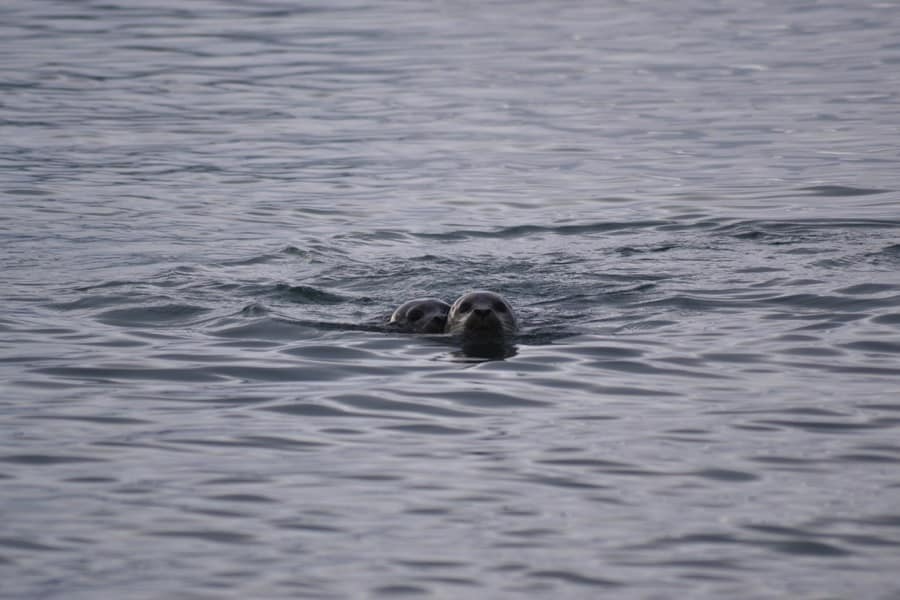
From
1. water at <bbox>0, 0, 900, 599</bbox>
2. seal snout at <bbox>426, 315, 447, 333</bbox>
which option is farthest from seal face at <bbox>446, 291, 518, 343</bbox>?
water at <bbox>0, 0, 900, 599</bbox>

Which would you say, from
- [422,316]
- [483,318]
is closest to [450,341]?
[483,318]

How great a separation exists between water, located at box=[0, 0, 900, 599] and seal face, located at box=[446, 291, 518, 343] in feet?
0.88

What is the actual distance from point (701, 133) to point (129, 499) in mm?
16614

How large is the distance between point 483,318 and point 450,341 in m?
0.33

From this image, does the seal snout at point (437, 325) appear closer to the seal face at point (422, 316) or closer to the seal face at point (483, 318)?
the seal face at point (422, 316)

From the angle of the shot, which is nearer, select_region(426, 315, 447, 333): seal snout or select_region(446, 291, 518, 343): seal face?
select_region(446, 291, 518, 343): seal face

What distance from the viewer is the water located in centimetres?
772

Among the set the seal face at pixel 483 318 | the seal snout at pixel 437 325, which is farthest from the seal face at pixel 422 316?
the seal face at pixel 483 318

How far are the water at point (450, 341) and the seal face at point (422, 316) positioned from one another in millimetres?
286

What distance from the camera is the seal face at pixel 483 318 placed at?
12.4 meters

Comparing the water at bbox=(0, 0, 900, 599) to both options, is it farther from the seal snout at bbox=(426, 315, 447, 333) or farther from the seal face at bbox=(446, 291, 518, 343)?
the seal snout at bbox=(426, 315, 447, 333)

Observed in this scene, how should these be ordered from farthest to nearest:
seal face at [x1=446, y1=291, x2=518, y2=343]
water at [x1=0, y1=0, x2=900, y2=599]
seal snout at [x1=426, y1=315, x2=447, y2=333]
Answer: seal snout at [x1=426, y1=315, x2=447, y2=333] < seal face at [x1=446, y1=291, x2=518, y2=343] < water at [x1=0, y1=0, x2=900, y2=599]

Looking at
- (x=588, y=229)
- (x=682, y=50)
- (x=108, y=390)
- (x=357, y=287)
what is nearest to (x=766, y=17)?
(x=682, y=50)

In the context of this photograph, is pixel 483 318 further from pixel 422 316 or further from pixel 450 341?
pixel 422 316
